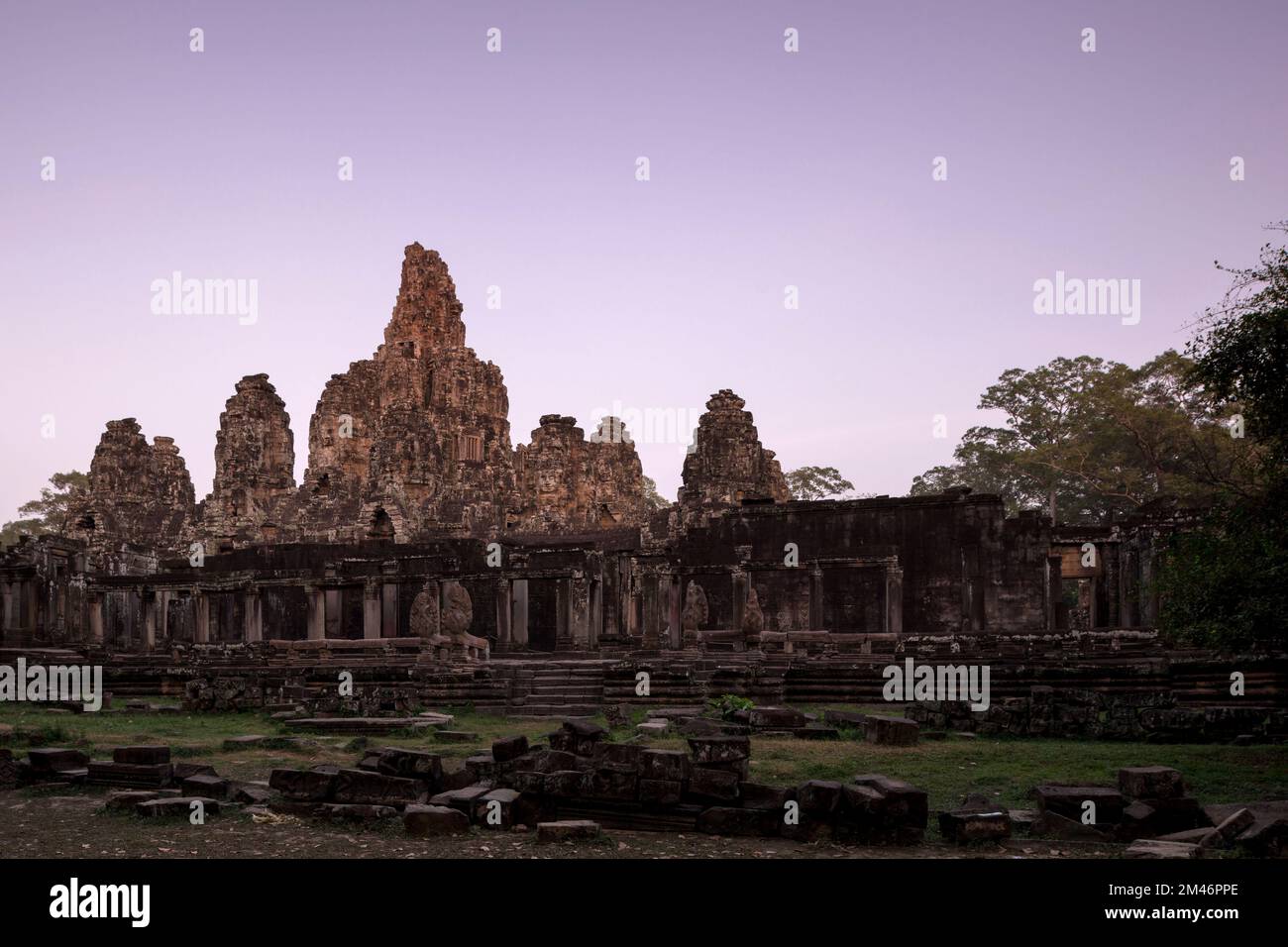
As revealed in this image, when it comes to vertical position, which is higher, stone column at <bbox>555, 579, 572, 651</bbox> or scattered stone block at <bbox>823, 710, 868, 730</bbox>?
stone column at <bbox>555, 579, 572, 651</bbox>

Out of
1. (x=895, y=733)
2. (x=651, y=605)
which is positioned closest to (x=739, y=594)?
(x=651, y=605)

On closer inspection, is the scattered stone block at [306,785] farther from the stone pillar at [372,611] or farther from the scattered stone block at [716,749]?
the stone pillar at [372,611]

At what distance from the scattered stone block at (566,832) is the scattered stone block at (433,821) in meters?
0.87

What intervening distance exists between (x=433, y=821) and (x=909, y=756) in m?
7.54

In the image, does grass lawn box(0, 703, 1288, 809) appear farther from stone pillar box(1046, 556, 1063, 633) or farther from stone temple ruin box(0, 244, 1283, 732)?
stone pillar box(1046, 556, 1063, 633)

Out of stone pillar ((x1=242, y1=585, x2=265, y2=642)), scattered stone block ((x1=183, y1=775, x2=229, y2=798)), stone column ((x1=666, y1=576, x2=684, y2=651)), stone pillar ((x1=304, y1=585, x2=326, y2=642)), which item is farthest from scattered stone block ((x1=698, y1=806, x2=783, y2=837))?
stone pillar ((x1=242, y1=585, x2=265, y2=642))

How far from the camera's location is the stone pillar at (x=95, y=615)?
3844 cm

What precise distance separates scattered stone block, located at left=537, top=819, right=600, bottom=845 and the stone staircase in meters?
12.0

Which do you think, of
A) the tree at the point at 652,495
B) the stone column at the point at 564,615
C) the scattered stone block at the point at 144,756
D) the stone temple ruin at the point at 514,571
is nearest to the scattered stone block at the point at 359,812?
the scattered stone block at the point at 144,756

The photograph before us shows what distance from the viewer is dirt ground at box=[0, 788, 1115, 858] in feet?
31.3
